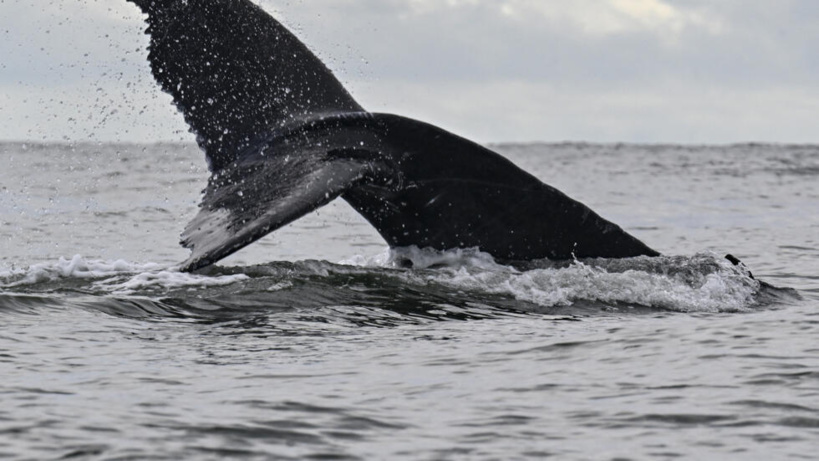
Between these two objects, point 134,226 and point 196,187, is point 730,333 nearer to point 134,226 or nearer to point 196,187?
point 134,226

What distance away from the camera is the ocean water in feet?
17.3

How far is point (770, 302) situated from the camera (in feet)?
28.7

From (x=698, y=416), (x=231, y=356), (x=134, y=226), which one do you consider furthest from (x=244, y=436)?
(x=134, y=226)

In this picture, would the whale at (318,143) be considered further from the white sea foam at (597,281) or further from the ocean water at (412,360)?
the ocean water at (412,360)

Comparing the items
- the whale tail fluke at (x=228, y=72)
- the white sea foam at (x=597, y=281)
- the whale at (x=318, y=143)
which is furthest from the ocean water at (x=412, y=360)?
the whale tail fluke at (x=228, y=72)

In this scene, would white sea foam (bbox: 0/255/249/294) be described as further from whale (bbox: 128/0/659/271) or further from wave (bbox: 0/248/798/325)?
whale (bbox: 128/0/659/271)

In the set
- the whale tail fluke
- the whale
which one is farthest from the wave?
the whale tail fluke

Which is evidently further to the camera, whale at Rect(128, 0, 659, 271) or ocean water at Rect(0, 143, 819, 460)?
whale at Rect(128, 0, 659, 271)

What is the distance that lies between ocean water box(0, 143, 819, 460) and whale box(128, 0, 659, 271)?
35 cm

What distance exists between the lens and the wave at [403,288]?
802 centimetres

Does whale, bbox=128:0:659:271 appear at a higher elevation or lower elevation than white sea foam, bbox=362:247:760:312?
higher

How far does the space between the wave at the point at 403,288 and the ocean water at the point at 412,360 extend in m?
0.02

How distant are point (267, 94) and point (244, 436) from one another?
347cm

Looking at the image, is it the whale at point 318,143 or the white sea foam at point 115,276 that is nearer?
the whale at point 318,143
